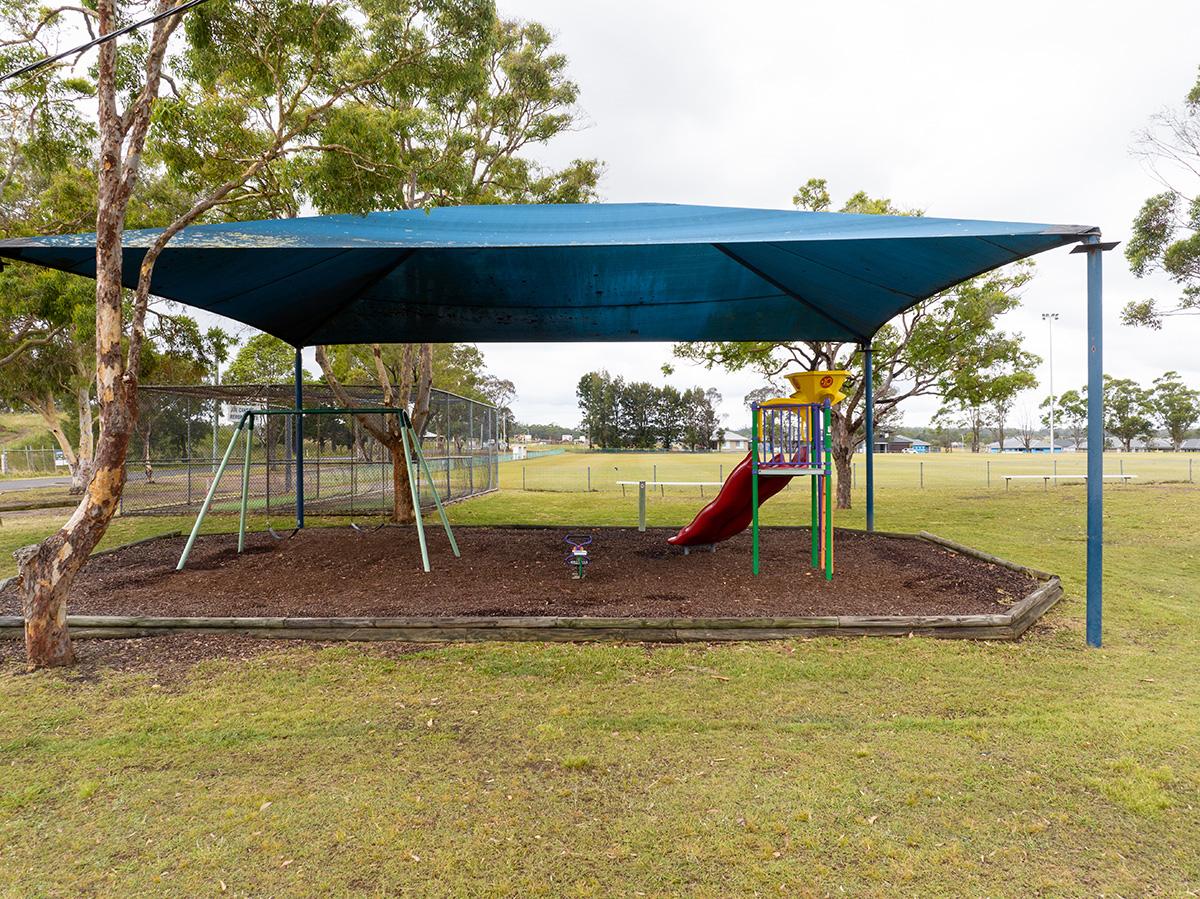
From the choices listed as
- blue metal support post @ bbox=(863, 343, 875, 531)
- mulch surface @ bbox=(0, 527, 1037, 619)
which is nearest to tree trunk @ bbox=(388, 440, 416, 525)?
mulch surface @ bbox=(0, 527, 1037, 619)

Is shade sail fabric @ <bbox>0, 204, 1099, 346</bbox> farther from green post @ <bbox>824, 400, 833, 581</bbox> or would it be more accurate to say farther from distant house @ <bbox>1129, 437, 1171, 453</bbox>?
distant house @ <bbox>1129, 437, 1171, 453</bbox>

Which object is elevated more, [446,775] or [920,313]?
[920,313]

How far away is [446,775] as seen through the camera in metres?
2.73

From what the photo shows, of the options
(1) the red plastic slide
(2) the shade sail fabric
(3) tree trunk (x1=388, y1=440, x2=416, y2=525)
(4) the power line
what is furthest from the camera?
(3) tree trunk (x1=388, y1=440, x2=416, y2=525)

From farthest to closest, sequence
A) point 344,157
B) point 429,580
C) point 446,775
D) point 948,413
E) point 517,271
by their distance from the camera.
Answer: point 948,413 < point 517,271 < point 429,580 < point 344,157 < point 446,775

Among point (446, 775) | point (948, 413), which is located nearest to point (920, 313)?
point (948, 413)

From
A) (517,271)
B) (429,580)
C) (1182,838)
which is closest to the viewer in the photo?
(1182,838)

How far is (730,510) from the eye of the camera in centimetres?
726

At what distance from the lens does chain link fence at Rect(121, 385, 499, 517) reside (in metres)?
12.9

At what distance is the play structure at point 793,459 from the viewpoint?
20.6 ft

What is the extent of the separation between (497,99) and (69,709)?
10.9 meters

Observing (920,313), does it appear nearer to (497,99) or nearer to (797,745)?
(497,99)

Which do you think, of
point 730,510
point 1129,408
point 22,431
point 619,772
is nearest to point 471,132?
point 730,510

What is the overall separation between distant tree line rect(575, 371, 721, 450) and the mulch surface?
70.4 meters
